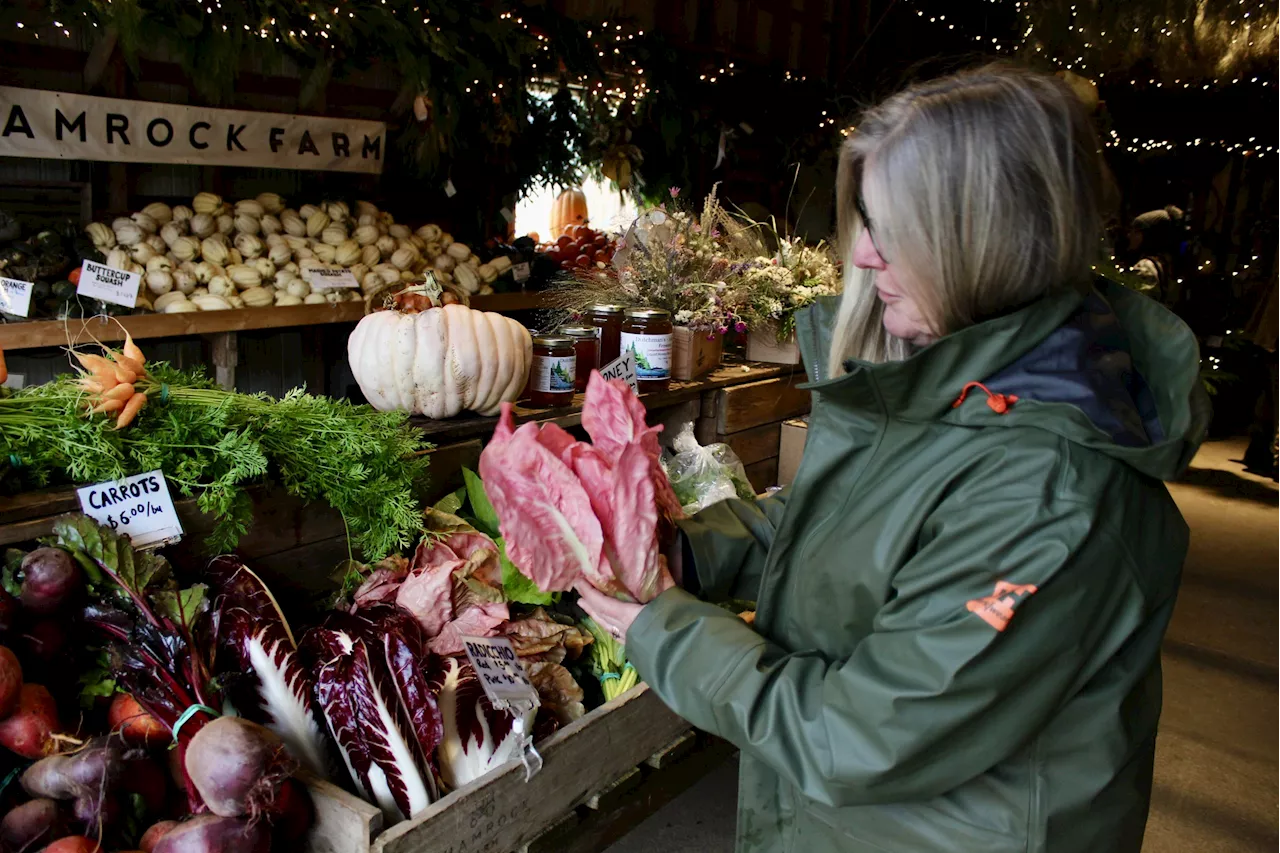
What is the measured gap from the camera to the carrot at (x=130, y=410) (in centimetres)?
170

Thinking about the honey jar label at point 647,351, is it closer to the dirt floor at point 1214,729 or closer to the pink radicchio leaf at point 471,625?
the pink radicchio leaf at point 471,625

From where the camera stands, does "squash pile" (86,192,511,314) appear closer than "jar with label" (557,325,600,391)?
No

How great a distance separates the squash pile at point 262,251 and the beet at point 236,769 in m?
2.63

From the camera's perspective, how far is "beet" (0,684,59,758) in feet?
4.57

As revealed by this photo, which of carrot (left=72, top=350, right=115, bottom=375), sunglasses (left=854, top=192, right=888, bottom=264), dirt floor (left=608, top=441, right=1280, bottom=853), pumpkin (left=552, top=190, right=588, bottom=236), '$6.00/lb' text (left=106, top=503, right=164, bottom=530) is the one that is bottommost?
dirt floor (left=608, top=441, right=1280, bottom=853)

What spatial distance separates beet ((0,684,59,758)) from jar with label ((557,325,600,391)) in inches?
60.1

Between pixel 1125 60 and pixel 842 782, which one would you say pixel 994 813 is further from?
pixel 1125 60

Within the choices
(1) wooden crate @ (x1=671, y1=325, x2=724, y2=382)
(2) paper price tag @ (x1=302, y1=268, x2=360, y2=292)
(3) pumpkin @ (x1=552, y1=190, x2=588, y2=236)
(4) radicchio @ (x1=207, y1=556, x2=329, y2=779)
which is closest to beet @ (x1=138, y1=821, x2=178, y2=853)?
(4) radicchio @ (x1=207, y1=556, x2=329, y2=779)

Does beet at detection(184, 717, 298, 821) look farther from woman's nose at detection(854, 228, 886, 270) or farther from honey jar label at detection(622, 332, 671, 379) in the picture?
honey jar label at detection(622, 332, 671, 379)

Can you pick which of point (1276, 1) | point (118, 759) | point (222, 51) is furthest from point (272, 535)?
point (1276, 1)

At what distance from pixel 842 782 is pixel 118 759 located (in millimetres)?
1036

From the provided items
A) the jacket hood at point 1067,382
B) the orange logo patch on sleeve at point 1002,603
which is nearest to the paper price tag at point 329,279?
the jacket hood at point 1067,382

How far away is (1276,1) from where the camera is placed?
6.74 metres

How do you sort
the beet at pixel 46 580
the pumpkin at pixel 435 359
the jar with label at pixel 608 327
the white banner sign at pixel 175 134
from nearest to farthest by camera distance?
the beet at pixel 46 580
the pumpkin at pixel 435 359
the jar with label at pixel 608 327
the white banner sign at pixel 175 134
